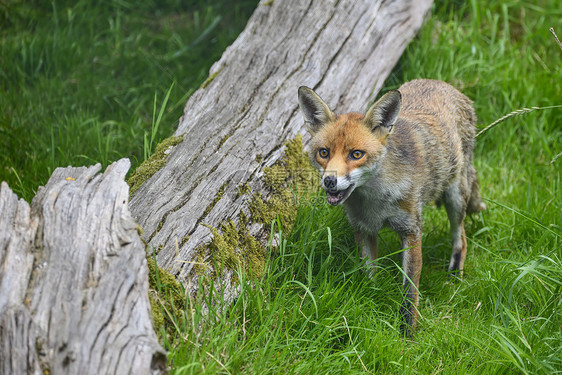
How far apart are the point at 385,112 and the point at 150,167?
75.0 inches

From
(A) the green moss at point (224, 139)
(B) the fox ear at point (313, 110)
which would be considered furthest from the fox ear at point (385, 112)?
(A) the green moss at point (224, 139)

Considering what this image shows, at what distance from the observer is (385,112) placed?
4156 millimetres

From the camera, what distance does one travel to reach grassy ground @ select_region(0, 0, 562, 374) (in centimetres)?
354

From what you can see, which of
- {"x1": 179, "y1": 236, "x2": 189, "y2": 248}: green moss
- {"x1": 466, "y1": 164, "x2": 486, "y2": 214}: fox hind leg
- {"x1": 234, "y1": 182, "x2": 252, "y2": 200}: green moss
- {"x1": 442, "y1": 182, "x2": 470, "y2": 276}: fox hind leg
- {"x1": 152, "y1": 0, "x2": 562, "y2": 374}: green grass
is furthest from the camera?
{"x1": 466, "y1": 164, "x2": 486, "y2": 214}: fox hind leg

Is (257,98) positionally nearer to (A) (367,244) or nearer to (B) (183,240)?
(A) (367,244)

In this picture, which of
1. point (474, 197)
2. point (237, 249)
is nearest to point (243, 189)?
point (237, 249)

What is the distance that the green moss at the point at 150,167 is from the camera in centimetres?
432

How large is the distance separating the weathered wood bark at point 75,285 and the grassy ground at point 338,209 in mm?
385

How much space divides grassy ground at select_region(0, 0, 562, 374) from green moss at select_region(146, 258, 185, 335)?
0.19 ft

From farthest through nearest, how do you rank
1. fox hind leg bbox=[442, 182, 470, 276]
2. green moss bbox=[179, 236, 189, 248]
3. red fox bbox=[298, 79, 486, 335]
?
fox hind leg bbox=[442, 182, 470, 276] → red fox bbox=[298, 79, 486, 335] → green moss bbox=[179, 236, 189, 248]

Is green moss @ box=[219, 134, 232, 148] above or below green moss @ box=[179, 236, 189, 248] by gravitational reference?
above

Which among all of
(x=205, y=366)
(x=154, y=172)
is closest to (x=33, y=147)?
(x=154, y=172)

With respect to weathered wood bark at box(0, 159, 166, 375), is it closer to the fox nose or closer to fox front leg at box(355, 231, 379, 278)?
the fox nose

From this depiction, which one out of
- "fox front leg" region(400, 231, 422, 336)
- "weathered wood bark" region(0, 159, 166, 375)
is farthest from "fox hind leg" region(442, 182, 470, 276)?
"weathered wood bark" region(0, 159, 166, 375)
